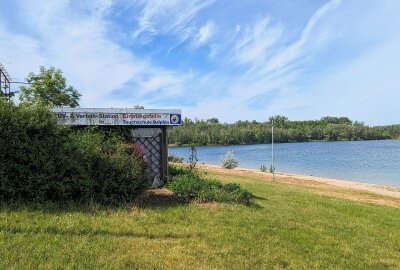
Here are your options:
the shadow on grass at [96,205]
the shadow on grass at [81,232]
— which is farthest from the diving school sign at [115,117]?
the shadow on grass at [81,232]

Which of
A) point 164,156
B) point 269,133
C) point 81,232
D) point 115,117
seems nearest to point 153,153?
point 164,156

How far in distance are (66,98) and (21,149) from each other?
27415mm

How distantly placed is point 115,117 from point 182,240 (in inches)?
220

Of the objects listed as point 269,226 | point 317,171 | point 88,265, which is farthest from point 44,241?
point 317,171

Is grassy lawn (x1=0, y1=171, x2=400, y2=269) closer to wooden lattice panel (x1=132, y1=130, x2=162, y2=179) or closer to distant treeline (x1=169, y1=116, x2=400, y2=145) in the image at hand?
wooden lattice panel (x1=132, y1=130, x2=162, y2=179)

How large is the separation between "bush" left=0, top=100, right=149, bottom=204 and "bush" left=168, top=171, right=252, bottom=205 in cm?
138

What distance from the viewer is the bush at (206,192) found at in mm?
9562

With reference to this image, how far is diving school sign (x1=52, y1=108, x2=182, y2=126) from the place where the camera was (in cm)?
1004

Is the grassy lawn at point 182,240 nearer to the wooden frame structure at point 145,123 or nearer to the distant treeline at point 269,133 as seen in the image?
the wooden frame structure at point 145,123

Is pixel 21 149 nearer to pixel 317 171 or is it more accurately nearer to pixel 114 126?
pixel 114 126

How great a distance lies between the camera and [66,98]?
32.7 meters

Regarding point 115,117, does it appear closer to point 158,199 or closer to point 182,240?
point 158,199

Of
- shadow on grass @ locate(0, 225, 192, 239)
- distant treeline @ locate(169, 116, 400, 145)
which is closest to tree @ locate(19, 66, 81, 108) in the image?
shadow on grass @ locate(0, 225, 192, 239)

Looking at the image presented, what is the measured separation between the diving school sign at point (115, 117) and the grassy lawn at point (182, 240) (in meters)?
3.19
